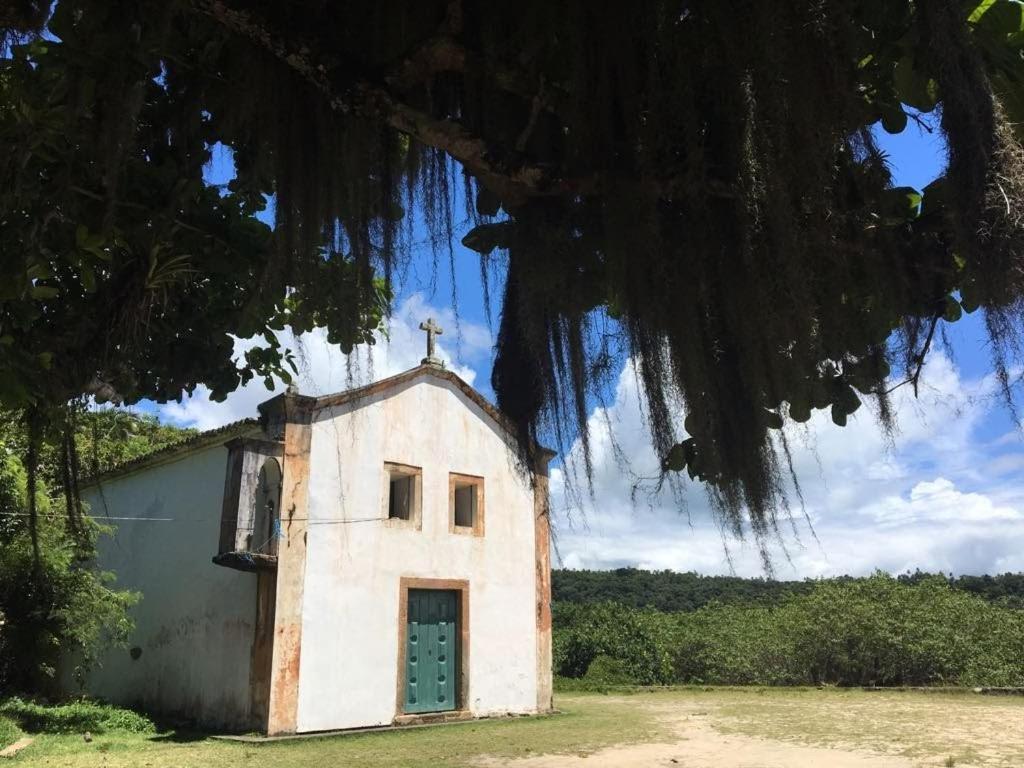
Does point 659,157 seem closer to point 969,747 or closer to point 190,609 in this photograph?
point 969,747

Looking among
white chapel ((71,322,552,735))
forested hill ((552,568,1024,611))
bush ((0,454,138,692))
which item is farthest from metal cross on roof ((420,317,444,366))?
forested hill ((552,568,1024,611))

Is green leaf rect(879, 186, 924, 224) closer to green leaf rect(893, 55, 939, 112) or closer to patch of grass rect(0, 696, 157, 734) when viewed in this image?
green leaf rect(893, 55, 939, 112)

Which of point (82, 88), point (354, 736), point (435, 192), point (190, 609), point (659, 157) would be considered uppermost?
point (82, 88)

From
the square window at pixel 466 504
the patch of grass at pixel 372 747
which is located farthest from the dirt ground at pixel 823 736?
the square window at pixel 466 504

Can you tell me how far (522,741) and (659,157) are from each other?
8.38 m

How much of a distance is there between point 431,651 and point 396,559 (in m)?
1.37

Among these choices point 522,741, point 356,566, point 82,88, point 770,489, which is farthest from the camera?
point 356,566

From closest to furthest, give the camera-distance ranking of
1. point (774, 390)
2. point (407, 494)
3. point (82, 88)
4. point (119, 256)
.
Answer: point (774, 390) → point (82, 88) → point (119, 256) → point (407, 494)

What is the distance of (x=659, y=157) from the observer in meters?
2.08

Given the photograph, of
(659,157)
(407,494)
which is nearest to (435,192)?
(659,157)

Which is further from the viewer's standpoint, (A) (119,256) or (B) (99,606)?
(B) (99,606)

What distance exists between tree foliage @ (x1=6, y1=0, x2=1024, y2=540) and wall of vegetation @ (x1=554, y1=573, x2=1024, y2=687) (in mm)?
17002

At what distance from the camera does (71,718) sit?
9.55 m

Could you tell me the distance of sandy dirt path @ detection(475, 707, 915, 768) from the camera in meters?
7.21
